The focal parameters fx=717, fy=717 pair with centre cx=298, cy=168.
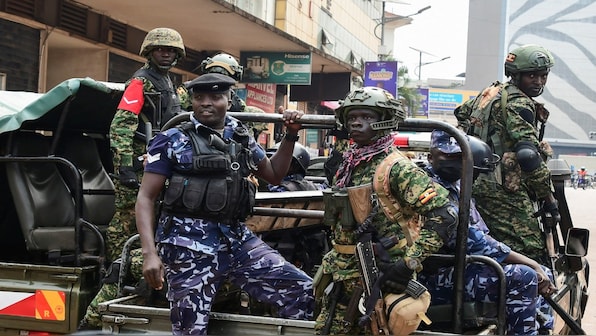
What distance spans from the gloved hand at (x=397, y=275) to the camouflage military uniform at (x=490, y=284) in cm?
65

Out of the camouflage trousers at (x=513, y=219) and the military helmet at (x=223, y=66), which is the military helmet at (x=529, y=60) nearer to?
the camouflage trousers at (x=513, y=219)

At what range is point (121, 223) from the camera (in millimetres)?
5066

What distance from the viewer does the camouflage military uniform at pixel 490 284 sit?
12.0 feet

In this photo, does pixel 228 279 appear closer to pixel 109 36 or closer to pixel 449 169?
pixel 449 169

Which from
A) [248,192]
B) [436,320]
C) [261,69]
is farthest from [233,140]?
[261,69]

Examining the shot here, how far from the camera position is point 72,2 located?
38.3 ft

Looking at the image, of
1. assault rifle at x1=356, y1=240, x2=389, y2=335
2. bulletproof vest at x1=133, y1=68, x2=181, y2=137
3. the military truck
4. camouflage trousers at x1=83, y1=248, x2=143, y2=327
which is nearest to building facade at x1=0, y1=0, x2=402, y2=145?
the military truck

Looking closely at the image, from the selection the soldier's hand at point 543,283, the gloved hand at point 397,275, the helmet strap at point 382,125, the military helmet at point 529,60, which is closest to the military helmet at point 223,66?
the military helmet at point 529,60

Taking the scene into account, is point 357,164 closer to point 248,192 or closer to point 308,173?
point 248,192

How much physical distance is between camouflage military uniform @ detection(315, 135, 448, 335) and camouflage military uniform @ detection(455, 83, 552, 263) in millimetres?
1986

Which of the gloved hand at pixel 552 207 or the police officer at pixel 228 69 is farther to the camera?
the police officer at pixel 228 69

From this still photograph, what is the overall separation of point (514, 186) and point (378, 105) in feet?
7.07

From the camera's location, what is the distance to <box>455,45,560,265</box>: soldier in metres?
4.92

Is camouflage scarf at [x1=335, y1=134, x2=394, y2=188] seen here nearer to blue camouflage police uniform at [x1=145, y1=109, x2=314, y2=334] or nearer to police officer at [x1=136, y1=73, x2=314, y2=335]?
police officer at [x1=136, y1=73, x2=314, y2=335]
